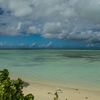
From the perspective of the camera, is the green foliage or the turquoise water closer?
the green foliage

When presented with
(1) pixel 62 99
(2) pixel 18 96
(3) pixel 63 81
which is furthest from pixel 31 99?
(3) pixel 63 81

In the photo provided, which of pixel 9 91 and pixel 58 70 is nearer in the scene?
pixel 9 91

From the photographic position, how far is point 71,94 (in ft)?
44.5

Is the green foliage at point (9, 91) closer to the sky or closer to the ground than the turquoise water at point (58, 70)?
closer to the sky

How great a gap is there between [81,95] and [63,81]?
20.8ft

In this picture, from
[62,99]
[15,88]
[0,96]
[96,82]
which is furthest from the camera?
[96,82]

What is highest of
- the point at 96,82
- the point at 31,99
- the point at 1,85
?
the point at 1,85

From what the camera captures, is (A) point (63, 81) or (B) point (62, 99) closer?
(B) point (62, 99)

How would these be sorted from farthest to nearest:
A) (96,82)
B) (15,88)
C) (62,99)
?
(96,82) < (62,99) < (15,88)

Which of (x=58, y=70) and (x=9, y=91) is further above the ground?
(x=9, y=91)

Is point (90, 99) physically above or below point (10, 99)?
below

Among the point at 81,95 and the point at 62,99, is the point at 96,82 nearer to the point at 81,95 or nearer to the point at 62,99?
the point at 81,95

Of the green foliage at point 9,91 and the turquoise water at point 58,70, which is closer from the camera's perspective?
the green foliage at point 9,91

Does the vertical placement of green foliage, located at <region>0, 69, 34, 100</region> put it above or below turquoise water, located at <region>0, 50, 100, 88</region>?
above
